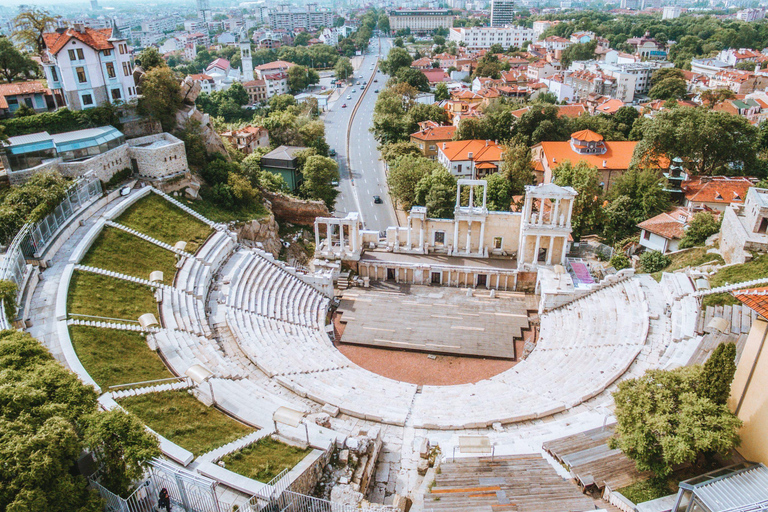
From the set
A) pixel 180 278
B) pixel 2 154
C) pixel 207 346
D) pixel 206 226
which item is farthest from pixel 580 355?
pixel 2 154

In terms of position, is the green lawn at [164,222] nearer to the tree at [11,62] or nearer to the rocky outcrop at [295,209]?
the rocky outcrop at [295,209]

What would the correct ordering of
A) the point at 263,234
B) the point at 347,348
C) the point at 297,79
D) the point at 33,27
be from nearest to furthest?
the point at 347,348
the point at 263,234
the point at 33,27
the point at 297,79

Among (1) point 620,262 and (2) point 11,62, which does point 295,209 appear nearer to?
(2) point 11,62

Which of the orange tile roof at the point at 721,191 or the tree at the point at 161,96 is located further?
the orange tile roof at the point at 721,191

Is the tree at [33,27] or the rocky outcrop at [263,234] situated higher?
the tree at [33,27]


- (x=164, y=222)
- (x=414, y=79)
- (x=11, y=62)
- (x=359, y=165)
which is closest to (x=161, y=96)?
(x=164, y=222)

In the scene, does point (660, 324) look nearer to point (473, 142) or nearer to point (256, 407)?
point (256, 407)

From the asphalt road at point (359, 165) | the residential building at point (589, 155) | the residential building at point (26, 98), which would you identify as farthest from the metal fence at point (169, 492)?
the residential building at point (589, 155)
